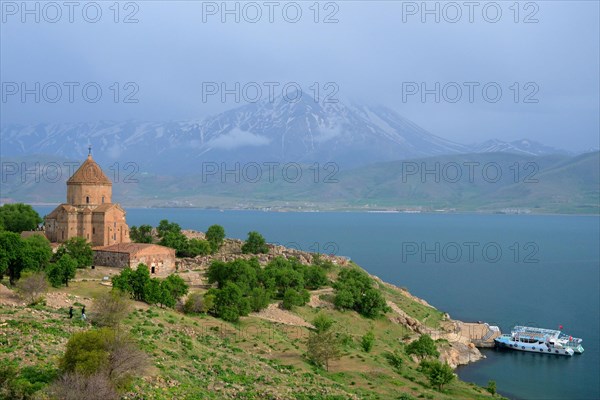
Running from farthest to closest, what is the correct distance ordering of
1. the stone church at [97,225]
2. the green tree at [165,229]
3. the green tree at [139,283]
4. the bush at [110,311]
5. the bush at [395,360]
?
1. the green tree at [165,229]
2. the stone church at [97,225]
3. the green tree at [139,283]
4. the bush at [395,360]
5. the bush at [110,311]

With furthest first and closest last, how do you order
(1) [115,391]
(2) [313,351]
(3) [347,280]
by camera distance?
(3) [347,280]
(2) [313,351]
(1) [115,391]

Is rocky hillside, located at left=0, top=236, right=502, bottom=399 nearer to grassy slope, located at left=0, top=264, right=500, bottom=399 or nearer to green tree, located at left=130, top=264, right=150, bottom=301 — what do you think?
grassy slope, located at left=0, top=264, right=500, bottom=399

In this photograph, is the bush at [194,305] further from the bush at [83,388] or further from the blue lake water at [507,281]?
the blue lake water at [507,281]

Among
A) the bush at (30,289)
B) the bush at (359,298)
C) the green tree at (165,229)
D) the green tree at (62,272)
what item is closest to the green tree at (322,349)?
the bush at (30,289)

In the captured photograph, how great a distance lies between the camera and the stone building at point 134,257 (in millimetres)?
57250

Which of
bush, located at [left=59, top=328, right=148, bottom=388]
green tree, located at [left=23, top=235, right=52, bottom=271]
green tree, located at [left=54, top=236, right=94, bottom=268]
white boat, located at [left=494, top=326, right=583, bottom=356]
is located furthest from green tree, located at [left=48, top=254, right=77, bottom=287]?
white boat, located at [left=494, top=326, right=583, bottom=356]

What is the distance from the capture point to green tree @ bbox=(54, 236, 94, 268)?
54500 millimetres

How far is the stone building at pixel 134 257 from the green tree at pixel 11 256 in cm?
1051

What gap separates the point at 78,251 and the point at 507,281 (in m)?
73.6

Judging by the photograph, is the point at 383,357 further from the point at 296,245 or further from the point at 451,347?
the point at 296,245

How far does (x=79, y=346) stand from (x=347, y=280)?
41.2m

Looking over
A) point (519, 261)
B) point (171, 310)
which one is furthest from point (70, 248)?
point (519, 261)

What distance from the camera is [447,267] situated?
11788cm

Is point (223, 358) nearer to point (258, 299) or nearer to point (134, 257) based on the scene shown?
point (258, 299)
